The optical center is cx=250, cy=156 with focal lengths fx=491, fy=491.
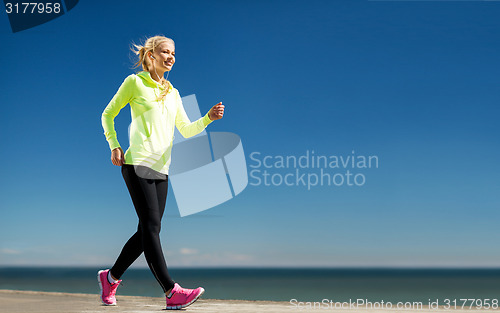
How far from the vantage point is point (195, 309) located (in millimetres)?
4117

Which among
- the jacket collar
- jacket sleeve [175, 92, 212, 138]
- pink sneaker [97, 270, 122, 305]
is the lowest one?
pink sneaker [97, 270, 122, 305]

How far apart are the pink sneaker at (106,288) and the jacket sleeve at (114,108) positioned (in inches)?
43.7

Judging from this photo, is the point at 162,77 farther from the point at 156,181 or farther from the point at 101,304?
the point at 101,304

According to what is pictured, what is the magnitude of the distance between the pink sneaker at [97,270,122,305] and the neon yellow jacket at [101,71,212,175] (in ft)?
3.44

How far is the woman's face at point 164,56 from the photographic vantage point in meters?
3.96

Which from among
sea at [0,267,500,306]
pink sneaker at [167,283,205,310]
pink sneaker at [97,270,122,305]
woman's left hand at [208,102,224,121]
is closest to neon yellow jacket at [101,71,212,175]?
woman's left hand at [208,102,224,121]

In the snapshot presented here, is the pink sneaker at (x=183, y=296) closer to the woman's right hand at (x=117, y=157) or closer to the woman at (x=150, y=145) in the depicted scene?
the woman at (x=150, y=145)

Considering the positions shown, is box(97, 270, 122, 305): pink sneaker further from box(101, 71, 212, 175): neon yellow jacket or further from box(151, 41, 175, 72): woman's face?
box(151, 41, 175, 72): woman's face

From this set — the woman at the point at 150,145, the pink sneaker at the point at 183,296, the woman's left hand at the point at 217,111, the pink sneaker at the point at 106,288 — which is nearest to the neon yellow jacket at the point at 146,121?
the woman at the point at 150,145

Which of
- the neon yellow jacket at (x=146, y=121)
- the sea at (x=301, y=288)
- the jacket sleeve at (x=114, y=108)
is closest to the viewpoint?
the neon yellow jacket at (x=146, y=121)

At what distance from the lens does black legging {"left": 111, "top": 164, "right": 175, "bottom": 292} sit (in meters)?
3.70

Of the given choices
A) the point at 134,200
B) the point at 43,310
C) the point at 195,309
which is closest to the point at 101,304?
the point at 43,310

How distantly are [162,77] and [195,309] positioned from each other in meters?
1.96

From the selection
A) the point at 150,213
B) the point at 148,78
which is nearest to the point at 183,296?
the point at 150,213
